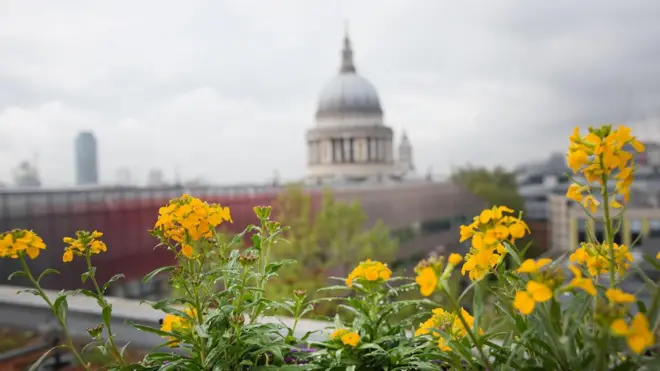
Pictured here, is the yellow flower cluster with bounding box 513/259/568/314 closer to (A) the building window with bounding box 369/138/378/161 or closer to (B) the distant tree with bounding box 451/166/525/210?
(B) the distant tree with bounding box 451/166/525/210

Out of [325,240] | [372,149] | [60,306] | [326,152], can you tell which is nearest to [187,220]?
[60,306]

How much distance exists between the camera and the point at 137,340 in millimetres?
1051

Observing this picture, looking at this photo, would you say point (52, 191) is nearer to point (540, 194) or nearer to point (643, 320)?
point (643, 320)

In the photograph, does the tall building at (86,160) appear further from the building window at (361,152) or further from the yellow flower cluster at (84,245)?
the building window at (361,152)

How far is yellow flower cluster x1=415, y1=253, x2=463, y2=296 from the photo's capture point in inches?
17.5

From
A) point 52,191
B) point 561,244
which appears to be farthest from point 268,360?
point 561,244

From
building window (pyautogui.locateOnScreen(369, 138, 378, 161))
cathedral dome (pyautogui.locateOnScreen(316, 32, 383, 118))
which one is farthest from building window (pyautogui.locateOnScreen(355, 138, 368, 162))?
cathedral dome (pyautogui.locateOnScreen(316, 32, 383, 118))

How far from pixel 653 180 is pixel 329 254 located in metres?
4.99

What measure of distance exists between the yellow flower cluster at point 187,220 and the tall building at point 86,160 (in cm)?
380

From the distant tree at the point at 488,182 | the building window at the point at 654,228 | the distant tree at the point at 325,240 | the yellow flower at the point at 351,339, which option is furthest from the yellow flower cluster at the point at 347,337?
the distant tree at the point at 488,182

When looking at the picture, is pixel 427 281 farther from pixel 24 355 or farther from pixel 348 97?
pixel 348 97

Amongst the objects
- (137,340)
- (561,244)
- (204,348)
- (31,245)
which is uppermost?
(31,245)

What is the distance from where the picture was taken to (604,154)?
1.63 feet

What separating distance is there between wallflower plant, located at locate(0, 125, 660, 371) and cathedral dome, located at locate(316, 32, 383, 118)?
1737 cm
